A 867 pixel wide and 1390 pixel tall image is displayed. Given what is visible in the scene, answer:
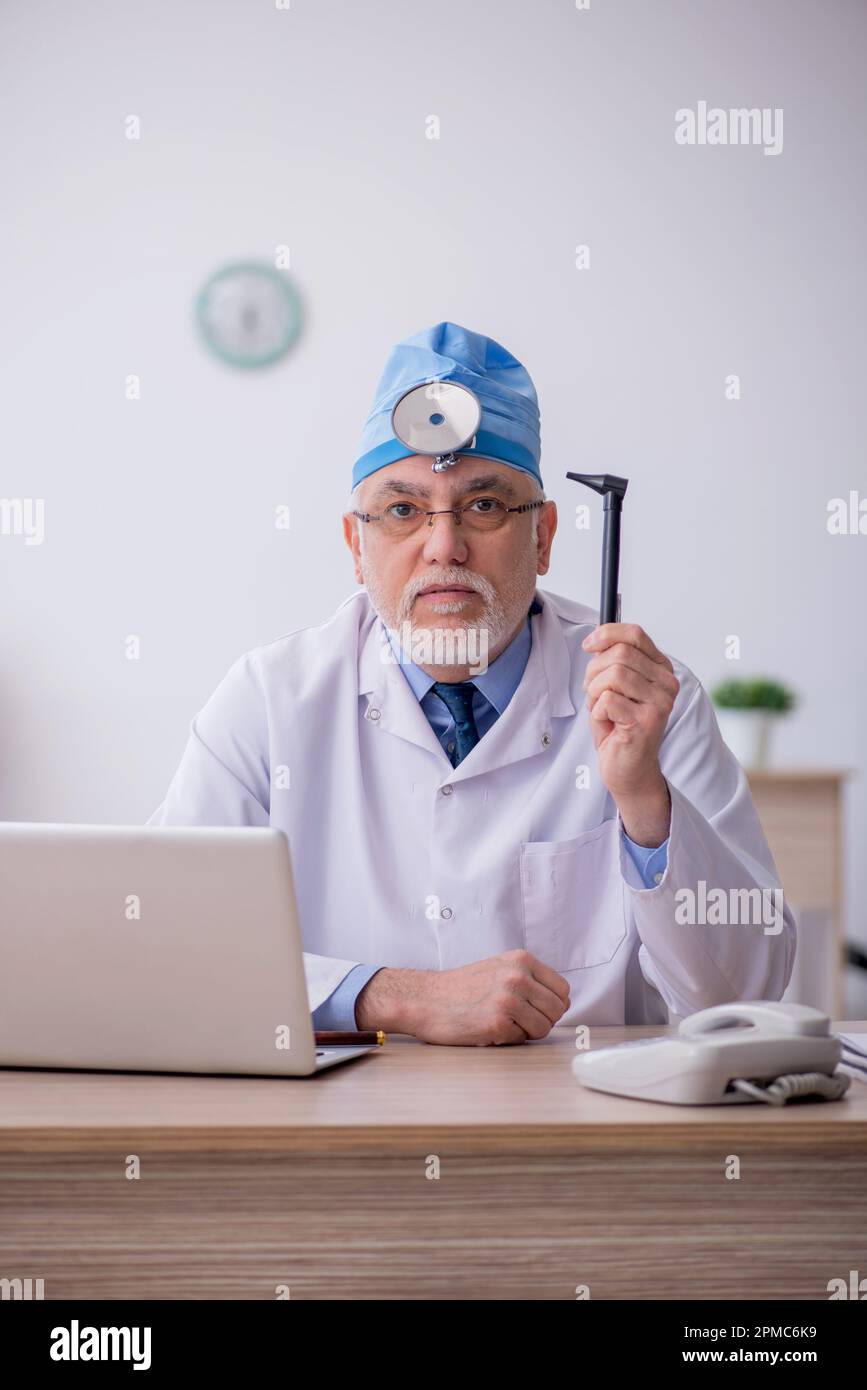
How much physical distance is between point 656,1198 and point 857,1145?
14cm

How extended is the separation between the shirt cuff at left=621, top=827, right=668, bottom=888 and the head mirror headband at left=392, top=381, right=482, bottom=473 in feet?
1.61

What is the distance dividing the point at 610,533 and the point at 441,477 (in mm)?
385

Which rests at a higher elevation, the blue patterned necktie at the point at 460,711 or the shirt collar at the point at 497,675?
the shirt collar at the point at 497,675

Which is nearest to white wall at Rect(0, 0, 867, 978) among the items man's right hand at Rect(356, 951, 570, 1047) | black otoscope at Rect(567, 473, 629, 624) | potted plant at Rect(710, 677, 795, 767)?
potted plant at Rect(710, 677, 795, 767)

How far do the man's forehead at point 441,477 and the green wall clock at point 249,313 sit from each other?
2.15m

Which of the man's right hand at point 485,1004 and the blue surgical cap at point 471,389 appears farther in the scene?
the blue surgical cap at point 471,389

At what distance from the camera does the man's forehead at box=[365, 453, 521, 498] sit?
170 cm

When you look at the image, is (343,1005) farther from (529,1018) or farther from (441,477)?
(441,477)

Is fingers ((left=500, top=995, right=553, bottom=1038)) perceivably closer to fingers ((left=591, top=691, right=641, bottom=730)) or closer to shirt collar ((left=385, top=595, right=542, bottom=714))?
fingers ((left=591, top=691, right=641, bottom=730))

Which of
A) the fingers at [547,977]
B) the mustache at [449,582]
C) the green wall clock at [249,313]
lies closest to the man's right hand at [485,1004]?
the fingers at [547,977]

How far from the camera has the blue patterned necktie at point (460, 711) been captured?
1.75m

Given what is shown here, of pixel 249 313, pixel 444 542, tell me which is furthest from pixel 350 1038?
pixel 249 313

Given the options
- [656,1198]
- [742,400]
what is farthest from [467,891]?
[742,400]

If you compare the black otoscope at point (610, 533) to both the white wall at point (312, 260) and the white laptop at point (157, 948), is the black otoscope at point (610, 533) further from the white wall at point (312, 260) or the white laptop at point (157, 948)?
the white wall at point (312, 260)
